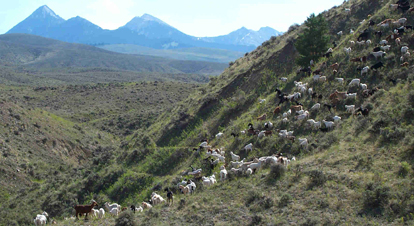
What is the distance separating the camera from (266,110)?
24969mm

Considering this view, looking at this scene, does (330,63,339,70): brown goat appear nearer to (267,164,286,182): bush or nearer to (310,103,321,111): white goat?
(310,103,321,111): white goat

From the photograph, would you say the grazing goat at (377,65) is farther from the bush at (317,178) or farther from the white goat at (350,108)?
the bush at (317,178)

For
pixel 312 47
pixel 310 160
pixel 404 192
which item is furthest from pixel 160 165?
pixel 404 192

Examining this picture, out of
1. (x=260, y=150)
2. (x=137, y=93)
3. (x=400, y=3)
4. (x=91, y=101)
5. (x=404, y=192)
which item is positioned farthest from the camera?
(x=137, y=93)

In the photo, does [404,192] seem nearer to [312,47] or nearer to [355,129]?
[355,129]

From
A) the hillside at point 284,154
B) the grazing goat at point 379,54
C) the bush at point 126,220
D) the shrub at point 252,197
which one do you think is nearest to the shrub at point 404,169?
the hillside at point 284,154

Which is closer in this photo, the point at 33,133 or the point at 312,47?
the point at 312,47

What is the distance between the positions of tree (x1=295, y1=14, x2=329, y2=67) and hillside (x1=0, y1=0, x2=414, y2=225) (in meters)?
1.43

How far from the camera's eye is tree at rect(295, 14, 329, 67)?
27406mm

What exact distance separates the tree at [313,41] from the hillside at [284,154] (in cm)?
143

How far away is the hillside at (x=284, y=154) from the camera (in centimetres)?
1207

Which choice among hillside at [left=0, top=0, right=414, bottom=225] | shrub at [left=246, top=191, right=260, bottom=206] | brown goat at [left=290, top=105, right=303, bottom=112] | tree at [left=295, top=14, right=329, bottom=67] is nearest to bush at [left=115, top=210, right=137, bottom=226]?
hillside at [left=0, top=0, right=414, bottom=225]

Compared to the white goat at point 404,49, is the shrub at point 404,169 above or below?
below

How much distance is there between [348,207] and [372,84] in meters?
11.9
